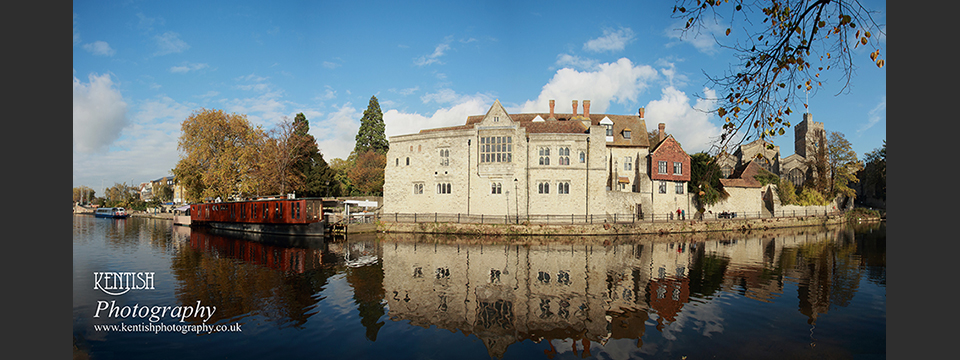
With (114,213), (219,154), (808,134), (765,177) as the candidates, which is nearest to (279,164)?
(219,154)

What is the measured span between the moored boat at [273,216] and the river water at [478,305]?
8302mm

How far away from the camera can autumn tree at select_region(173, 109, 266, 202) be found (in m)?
42.8

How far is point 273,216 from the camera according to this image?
32656 mm

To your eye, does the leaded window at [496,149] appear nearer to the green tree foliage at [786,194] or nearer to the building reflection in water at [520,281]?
the building reflection in water at [520,281]

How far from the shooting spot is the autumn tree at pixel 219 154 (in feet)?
140

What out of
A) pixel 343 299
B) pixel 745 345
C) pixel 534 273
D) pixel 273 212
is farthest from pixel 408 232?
pixel 745 345

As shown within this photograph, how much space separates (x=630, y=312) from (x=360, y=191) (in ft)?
165

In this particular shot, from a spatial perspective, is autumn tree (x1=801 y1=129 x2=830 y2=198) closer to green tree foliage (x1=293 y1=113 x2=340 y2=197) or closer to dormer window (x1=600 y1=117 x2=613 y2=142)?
dormer window (x1=600 y1=117 x2=613 y2=142)

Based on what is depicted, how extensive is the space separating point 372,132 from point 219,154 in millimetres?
29570

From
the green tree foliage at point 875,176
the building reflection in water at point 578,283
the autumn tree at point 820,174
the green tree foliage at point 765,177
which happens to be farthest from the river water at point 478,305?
the green tree foliage at point 875,176

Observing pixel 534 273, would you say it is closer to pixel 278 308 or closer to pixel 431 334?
pixel 431 334

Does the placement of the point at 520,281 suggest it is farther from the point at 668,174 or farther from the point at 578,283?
the point at 668,174

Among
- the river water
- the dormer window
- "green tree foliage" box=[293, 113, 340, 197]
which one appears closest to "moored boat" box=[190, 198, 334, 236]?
the river water

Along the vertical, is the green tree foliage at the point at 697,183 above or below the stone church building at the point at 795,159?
below
